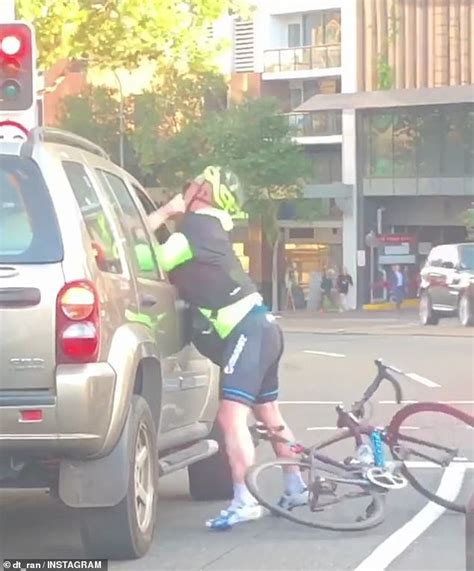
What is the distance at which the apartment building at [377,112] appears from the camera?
51219 millimetres

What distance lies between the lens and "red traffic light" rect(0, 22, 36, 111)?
9.17 metres

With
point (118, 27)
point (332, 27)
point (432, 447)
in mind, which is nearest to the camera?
point (432, 447)

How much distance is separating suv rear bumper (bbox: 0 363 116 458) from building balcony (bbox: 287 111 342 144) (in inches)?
1885

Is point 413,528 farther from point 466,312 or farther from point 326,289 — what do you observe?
point 326,289

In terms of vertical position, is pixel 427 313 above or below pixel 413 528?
below

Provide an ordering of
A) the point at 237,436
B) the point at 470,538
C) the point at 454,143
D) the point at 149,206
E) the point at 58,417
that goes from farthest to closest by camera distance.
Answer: the point at 454,143, the point at 149,206, the point at 237,436, the point at 58,417, the point at 470,538

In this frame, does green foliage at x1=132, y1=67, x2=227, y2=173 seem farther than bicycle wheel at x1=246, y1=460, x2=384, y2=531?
Yes

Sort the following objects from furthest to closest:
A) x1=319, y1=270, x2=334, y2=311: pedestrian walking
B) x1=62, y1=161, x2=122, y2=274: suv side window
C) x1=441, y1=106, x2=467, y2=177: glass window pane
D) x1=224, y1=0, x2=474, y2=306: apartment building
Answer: x1=224, y1=0, x2=474, y2=306: apartment building < x1=441, y1=106, x2=467, y2=177: glass window pane < x1=319, y1=270, x2=334, y2=311: pedestrian walking < x1=62, y1=161, x2=122, y2=274: suv side window

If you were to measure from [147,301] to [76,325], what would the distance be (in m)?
0.90

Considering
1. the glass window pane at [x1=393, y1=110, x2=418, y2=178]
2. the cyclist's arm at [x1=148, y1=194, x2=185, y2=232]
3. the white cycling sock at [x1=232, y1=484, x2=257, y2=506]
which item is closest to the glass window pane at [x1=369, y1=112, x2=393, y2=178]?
the glass window pane at [x1=393, y1=110, x2=418, y2=178]

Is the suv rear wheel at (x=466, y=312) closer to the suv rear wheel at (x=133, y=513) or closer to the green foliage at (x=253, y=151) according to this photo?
the green foliage at (x=253, y=151)

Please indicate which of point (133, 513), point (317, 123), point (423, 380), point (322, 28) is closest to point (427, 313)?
point (423, 380)

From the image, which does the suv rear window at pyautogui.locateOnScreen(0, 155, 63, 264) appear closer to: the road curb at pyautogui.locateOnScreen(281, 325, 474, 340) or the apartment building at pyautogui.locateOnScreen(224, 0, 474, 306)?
the road curb at pyautogui.locateOnScreen(281, 325, 474, 340)

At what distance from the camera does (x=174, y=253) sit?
7523 mm
